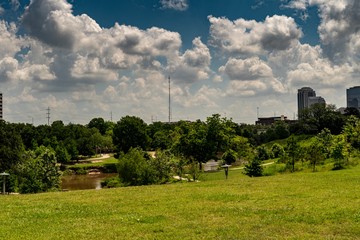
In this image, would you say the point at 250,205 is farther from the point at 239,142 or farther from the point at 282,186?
the point at 239,142

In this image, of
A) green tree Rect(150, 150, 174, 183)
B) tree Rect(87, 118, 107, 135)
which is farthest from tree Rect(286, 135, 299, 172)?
tree Rect(87, 118, 107, 135)

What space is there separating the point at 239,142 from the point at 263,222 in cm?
6665

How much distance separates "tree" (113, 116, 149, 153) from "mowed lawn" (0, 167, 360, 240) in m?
72.0

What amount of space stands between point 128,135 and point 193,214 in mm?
81593

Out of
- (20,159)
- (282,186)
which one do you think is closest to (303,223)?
(282,186)

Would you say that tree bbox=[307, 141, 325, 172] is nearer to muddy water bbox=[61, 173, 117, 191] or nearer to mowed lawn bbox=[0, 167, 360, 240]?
mowed lawn bbox=[0, 167, 360, 240]

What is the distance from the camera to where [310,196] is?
77.0ft

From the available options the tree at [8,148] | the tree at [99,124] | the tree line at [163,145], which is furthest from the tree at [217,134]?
the tree at [99,124]

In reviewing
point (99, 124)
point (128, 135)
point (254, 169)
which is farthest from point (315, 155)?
point (99, 124)

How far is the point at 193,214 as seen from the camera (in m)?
19.1

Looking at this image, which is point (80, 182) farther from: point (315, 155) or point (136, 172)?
point (315, 155)

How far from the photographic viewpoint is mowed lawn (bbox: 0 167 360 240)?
15.6m

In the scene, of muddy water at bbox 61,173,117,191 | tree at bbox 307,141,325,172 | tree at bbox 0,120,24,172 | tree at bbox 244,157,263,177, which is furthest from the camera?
muddy water at bbox 61,173,117,191

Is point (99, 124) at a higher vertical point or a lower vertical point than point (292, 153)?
higher
